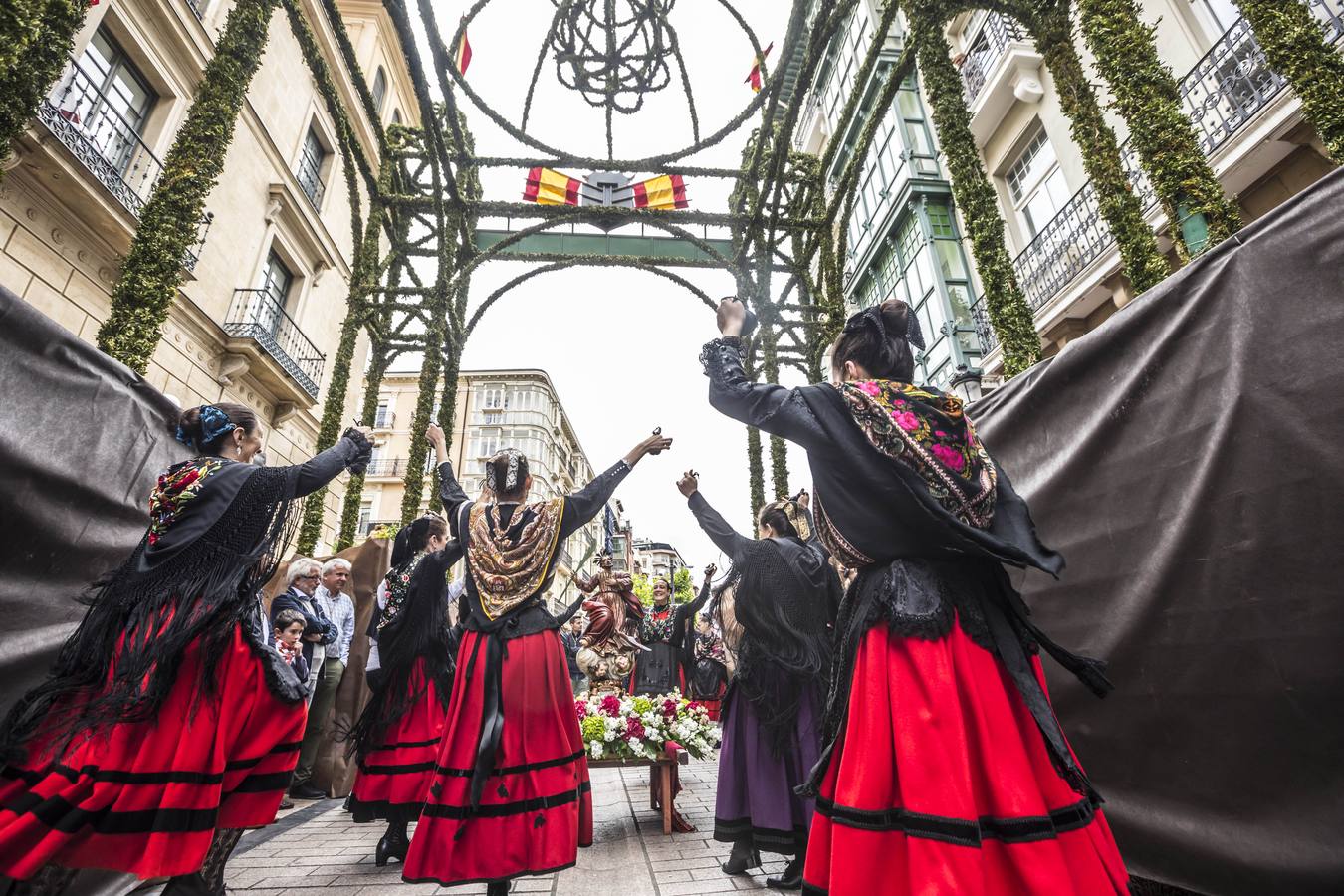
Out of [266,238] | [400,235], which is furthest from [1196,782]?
[266,238]

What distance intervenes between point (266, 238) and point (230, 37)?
33.7ft

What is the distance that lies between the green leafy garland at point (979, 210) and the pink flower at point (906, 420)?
198 cm

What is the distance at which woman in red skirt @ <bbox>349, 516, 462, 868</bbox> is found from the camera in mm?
3744

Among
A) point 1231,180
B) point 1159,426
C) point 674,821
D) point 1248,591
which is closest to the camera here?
point 1248,591

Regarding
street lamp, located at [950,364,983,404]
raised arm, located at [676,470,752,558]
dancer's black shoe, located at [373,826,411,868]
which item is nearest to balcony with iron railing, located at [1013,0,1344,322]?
street lamp, located at [950,364,983,404]

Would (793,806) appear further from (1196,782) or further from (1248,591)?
(1248,591)

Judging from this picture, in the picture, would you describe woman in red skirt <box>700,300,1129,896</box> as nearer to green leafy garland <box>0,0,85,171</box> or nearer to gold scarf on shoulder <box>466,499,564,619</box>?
gold scarf on shoulder <box>466,499,564,619</box>

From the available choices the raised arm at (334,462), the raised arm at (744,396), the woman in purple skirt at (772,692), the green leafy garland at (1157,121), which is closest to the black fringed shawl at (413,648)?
the raised arm at (334,462)

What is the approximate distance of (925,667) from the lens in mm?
1501

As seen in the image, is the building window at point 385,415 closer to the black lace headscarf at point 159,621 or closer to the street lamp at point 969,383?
the black lace headscarf at point 159,621

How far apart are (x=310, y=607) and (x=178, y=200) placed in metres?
3.19

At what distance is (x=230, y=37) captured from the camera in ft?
12.5

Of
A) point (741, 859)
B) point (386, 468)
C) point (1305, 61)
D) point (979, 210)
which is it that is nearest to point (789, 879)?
point (741, 859)

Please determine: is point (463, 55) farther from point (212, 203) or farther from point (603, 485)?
point (603, 485)
